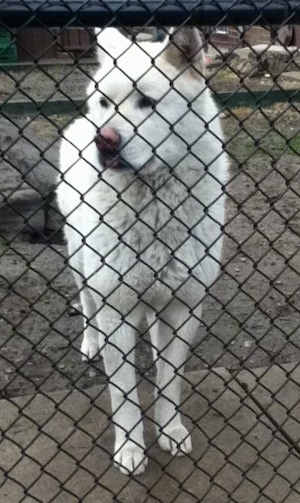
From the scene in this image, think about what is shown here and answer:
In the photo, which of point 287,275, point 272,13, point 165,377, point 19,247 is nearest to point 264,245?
point 287,275

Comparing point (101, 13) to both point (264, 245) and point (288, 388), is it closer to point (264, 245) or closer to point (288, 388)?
point (288, 388)

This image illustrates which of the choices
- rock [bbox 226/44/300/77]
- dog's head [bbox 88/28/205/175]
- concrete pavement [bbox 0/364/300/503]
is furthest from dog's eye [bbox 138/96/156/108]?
rock [bbox 226/44/300/77]

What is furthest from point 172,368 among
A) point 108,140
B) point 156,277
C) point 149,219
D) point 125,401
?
point 108,140

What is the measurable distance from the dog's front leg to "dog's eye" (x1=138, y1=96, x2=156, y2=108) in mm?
795

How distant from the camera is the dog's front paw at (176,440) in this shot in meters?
2.88

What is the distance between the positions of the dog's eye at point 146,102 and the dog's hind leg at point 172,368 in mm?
769

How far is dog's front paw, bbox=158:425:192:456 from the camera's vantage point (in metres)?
2.88

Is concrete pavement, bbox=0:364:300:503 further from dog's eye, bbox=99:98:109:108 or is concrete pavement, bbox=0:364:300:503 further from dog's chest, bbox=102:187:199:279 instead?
dog's eye, bbox=99:98:109:108

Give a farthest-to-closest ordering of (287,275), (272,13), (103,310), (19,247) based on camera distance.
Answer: (19,247) → (287,275) → (103,310) → (272,13)

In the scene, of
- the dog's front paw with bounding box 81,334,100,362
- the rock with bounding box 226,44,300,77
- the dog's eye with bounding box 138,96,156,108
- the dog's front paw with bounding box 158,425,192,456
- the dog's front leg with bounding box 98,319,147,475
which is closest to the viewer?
the dog's eye with bounding box 138,96,156,108

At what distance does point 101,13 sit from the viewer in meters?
1.81

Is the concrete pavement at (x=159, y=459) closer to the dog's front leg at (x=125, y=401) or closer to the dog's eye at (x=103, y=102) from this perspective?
the dog's front leg at (x=125, y=401)

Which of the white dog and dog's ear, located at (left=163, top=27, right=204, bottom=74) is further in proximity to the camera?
the white dog

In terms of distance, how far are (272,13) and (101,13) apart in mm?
502
